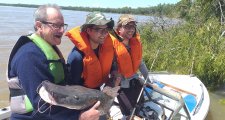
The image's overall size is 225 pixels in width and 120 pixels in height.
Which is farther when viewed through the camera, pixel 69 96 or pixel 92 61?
pixel 92 61

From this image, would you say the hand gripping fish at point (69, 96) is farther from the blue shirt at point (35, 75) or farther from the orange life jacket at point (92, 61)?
the orange life jacket at point (92, 61)

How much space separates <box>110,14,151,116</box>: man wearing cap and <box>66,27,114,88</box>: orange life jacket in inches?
21.3

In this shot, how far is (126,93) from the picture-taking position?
421 cm

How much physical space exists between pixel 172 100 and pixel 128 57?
171cm

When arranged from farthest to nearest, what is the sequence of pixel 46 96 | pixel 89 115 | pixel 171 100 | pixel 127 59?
pixel 171 100 → pixel 127 59 → pixel 89 115 → pixel 46 96

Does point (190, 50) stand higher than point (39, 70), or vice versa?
point (39, 70)

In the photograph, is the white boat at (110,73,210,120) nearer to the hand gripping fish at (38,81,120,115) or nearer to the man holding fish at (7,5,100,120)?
the hand gripping fish at (38,81,120,115)

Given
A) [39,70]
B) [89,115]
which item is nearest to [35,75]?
[39,70]

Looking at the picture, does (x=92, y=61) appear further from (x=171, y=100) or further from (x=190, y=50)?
(x=190, y=50)

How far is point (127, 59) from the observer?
395 centimetres

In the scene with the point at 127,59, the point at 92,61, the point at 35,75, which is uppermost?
the point at 35,75

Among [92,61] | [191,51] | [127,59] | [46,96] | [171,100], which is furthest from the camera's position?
[191,51]

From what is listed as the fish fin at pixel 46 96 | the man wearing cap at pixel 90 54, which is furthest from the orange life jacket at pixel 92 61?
the fish fin at pixel 46 96

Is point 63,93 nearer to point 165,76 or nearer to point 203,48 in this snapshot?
point 165,76
